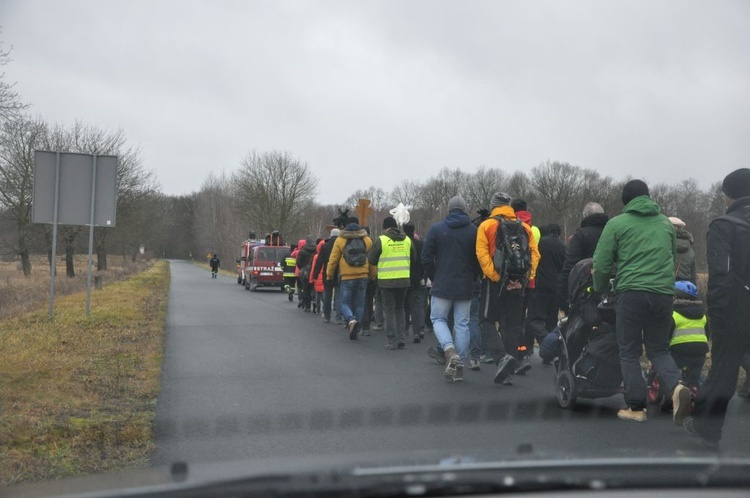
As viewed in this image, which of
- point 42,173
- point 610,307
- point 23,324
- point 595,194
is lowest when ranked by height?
point 23,324

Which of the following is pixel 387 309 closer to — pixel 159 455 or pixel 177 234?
pixel 159 455

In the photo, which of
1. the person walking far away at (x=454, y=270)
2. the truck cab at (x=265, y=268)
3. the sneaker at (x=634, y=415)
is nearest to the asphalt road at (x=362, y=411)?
the sneaker at (x=634, y=415)

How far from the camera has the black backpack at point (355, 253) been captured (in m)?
13.3

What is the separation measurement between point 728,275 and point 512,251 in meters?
3.39

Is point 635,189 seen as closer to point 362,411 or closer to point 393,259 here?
point 362,411

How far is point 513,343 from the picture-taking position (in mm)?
9156

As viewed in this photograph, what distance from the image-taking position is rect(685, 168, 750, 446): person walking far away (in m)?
5.55

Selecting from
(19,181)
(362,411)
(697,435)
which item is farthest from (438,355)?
(19,181)

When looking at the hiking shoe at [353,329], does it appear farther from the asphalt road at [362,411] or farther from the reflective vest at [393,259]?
the reflective vest at [393,259]

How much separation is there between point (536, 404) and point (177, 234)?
417 feet

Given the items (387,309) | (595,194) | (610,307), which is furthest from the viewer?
(595,194)

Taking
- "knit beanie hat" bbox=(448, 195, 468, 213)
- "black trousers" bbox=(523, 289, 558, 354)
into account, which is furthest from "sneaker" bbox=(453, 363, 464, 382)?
"knit beanie hat" bbox=(448, 195, 468, 213)

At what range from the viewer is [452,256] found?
9.23m

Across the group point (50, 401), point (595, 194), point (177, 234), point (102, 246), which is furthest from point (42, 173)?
point (177, 234)
